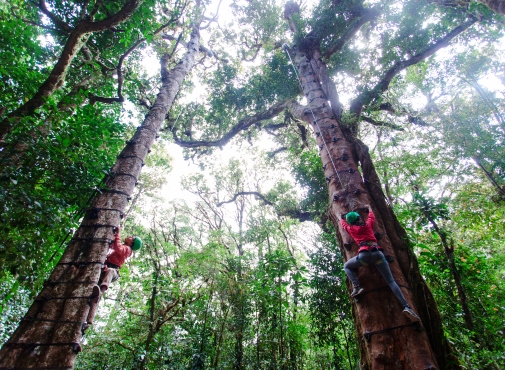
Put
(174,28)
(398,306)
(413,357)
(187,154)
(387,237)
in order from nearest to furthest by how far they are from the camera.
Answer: (413,357), (398,306), (387,237), (174,28), (187,154)

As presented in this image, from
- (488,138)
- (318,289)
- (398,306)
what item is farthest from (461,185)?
(398,306)

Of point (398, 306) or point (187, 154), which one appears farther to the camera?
point (187, 154)

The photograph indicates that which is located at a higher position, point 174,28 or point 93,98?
point 174,28

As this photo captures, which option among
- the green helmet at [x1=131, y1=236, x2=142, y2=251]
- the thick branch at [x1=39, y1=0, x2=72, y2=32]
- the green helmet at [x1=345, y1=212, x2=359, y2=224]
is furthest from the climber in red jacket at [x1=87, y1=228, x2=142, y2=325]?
the thick branch at [x1=39, y1=0, x2=72, y2=32]

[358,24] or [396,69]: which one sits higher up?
[358,24]

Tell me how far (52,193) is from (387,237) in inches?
180

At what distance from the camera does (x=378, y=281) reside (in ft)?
9.83

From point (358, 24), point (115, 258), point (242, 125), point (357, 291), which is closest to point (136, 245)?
point (115, 258)

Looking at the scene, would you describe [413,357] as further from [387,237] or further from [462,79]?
[462,79]

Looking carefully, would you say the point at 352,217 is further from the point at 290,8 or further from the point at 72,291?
the point at 290,8

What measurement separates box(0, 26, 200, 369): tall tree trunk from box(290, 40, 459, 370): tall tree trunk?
9.54ft

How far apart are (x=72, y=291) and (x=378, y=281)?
130 inches

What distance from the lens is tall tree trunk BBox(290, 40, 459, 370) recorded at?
97.7 inches

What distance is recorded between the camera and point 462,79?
965 centimetres
